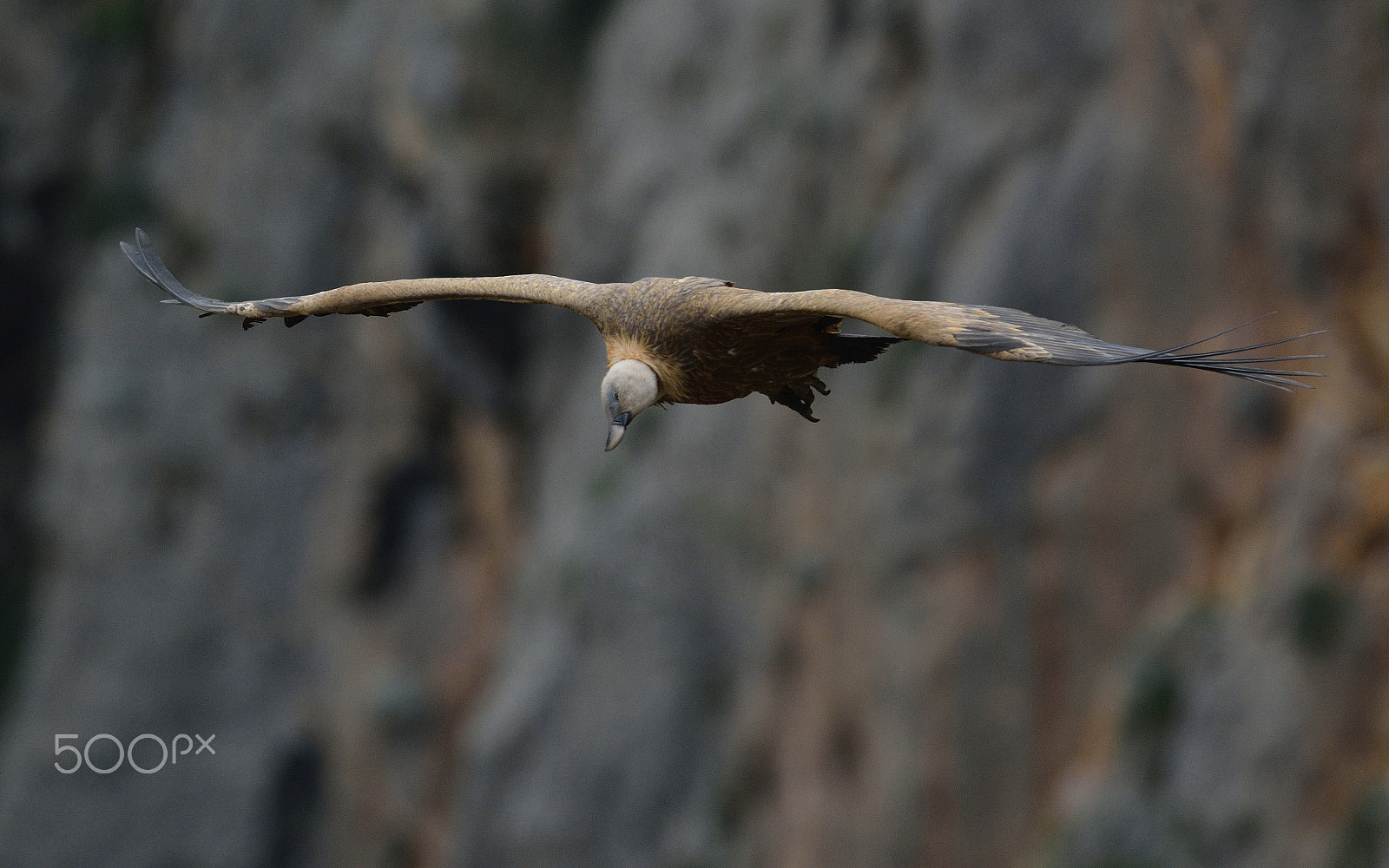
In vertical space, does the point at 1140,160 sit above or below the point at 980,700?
above

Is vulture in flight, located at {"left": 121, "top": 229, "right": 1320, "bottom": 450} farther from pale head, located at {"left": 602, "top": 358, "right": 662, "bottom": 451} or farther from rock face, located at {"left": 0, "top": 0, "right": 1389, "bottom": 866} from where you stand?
rock face, located at {"left": 0, "top": 0, "right": 1389, "bottom": 866}

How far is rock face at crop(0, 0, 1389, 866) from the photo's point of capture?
13.6 meters

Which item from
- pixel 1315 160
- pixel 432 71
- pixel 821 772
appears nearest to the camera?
pixel 1315 160

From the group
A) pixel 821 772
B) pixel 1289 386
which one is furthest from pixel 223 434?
pixel 1289 386

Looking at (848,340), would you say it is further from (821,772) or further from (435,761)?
(435,761)

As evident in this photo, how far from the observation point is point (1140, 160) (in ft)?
48.1

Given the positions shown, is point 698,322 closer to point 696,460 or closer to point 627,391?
point 627,391

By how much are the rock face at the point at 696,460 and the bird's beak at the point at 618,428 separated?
857 centimetres

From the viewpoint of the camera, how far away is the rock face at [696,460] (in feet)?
44.5

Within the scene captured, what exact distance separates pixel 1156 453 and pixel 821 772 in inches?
217

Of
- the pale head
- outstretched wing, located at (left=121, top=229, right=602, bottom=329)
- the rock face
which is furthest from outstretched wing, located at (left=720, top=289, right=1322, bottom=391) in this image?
the rock face

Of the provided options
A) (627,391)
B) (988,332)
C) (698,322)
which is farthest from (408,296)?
(988,332)

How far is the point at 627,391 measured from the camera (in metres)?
6.76

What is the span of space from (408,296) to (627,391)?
125cm
